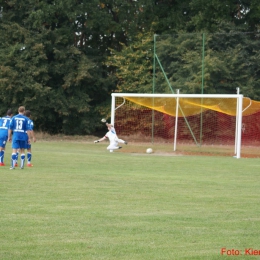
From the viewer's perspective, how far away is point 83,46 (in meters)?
45.7

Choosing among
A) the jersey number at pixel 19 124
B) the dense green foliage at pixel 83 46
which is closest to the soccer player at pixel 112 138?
the jersey number at pixel 19 124

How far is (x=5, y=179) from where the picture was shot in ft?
49.8

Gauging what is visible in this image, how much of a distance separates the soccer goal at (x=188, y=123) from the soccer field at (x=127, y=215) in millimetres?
14136

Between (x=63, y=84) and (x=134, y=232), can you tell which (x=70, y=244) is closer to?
(x=134, y=232)

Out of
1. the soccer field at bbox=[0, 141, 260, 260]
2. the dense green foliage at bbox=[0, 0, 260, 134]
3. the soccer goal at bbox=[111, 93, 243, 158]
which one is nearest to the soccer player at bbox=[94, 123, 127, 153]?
the soccer goal at bbox=[111, 93, 243, 158]

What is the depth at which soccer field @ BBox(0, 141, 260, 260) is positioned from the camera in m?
7.42

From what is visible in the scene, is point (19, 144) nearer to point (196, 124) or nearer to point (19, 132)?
point (19, 132)

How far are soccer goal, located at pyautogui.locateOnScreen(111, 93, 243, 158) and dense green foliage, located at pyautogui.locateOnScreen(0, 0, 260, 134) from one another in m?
6.89

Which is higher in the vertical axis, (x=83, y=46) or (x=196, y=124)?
(x=83, y=46)

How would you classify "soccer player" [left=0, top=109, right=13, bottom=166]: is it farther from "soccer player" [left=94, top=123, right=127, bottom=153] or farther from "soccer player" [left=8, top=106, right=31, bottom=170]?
"soccer player" [left=94, top=123, right=127, bottom=153]

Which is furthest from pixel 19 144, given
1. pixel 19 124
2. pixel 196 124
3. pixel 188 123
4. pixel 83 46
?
pixel 83 46

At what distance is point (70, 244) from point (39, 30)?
36.8 meters

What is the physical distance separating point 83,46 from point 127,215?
120 ft

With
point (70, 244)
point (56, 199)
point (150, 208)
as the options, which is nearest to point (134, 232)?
point (70, 244)
